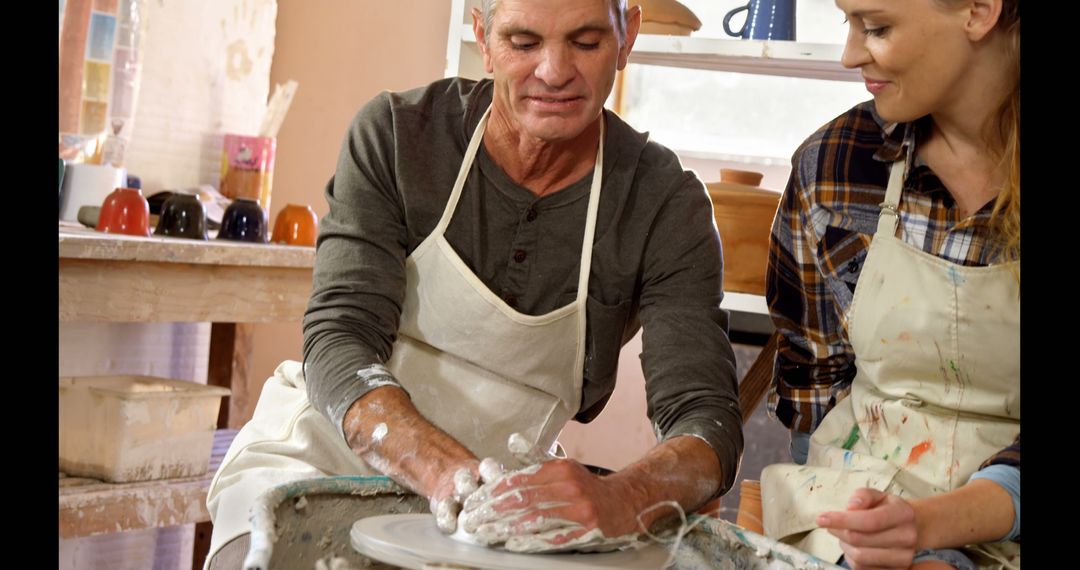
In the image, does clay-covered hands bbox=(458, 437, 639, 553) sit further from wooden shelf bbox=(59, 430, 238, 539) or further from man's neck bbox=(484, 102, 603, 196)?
wooden shelf bbox=(59, 430, 238, 539)

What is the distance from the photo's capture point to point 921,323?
1.46 m

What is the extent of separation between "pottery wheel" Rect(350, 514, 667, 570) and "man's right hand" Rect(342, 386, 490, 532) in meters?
0.05

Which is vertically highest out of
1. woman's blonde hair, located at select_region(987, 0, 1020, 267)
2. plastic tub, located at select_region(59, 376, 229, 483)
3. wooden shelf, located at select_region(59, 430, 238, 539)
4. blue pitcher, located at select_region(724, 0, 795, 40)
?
blue pitcher, located at select_region(724, 0, 795, 40)

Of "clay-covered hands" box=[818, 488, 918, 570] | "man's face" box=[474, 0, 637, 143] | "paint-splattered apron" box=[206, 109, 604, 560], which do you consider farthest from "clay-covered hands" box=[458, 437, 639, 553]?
"man's face" box=[474, 0, 637, 143]

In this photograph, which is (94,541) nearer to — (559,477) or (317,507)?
(317,507)

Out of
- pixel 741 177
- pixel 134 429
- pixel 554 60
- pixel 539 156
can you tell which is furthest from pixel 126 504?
pixel 741 177

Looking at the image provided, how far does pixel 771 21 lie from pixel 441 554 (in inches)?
58.7

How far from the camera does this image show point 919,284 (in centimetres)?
147

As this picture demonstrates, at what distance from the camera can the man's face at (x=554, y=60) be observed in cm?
154

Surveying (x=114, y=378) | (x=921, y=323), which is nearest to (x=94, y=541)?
(x=114, y=378)

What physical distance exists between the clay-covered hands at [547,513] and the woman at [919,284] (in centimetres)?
31

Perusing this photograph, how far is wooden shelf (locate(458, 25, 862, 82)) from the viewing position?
6.81 ft

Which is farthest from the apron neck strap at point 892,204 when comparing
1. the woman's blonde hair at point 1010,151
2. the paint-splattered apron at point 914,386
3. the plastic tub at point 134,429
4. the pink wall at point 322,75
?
the pink wall at point 322,75

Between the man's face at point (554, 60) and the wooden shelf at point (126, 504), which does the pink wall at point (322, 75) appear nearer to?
the wooden shelf at point (126, 504)
